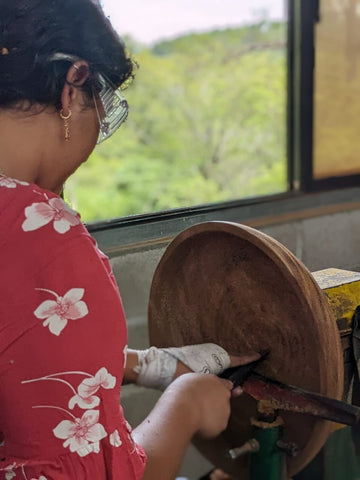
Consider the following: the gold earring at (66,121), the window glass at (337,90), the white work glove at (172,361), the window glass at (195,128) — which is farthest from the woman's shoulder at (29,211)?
the window glass at (195,128)

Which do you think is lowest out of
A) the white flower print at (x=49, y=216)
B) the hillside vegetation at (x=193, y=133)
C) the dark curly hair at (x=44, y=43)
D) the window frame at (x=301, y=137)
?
the hillside vegetation at (x=193, y=133)

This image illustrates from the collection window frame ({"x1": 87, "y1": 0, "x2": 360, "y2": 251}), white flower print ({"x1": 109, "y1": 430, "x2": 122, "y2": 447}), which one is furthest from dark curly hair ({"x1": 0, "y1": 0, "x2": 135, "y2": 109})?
window frame ({"x1": 87, "y1": 0, "x2": 360, "y2": 251})

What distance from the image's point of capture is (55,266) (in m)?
0.79

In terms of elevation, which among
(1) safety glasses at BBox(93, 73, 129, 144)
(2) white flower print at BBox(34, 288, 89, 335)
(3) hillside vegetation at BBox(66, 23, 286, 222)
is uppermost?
(1) safety glasses at BBox(93, 73, 129, 144)

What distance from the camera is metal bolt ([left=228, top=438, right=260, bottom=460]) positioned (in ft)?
3.37

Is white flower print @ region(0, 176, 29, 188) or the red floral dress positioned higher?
white flower print @ region(0, 176, 29, 188)

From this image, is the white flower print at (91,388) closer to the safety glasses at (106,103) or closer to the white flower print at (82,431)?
the white flower print at (82,431)

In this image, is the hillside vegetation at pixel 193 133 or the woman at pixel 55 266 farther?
the hillside vegetation at pixel 193 133

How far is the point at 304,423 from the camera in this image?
1.06 metres

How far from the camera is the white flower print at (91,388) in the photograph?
2.77ft

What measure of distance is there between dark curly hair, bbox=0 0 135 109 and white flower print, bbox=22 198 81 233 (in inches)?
5.7

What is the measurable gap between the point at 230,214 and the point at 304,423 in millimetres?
779

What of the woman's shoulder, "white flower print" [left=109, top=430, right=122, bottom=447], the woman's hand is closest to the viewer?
the woman's shoulder

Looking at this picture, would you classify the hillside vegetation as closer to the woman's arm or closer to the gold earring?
the woman's arm
